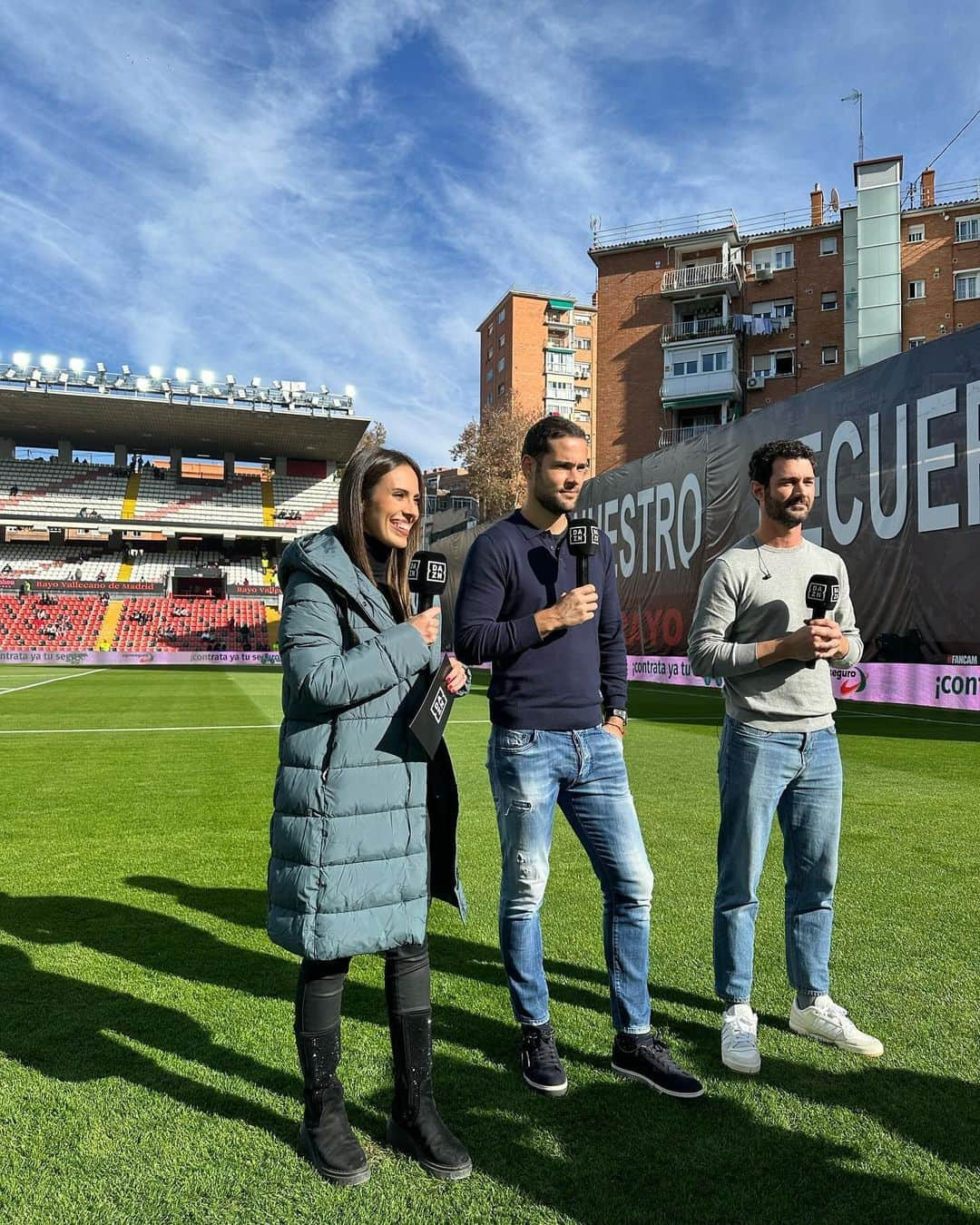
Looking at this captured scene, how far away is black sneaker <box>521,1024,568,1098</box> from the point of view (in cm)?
252

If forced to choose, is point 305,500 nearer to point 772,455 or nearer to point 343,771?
point 772,455

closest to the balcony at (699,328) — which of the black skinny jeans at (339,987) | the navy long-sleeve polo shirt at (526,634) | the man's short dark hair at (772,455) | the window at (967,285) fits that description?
the window at (967,285)

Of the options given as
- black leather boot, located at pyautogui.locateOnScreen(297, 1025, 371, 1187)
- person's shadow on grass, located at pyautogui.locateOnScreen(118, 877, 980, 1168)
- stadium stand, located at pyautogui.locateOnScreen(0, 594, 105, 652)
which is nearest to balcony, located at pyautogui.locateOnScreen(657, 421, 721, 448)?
stadium stand, located at pyautogui.locateOnScreen(0, 594, 105, 652)

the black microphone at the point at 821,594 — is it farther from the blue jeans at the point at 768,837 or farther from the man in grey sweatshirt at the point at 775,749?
the blue jeans at the point at 768,837

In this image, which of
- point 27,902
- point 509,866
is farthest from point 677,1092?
point 27,902

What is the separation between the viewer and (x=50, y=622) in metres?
40.5

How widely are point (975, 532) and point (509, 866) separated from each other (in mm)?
10882

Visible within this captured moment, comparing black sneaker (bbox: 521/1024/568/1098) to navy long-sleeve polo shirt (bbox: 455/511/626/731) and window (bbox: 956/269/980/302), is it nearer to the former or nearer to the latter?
navy long-sleeve polo shirt (bbox: 455/511/626/731)

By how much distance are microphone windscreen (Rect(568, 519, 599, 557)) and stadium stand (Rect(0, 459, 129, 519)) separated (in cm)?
5251

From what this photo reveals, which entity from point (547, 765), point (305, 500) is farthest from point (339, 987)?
point (305, 500)

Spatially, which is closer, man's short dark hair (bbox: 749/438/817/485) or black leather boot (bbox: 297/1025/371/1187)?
black leather boot (bbox: 297/1025/371/1187)

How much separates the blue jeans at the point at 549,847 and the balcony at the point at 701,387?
4495cm

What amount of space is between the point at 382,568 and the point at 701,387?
45638 millimetres

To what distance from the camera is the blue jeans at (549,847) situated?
2.58 meters
